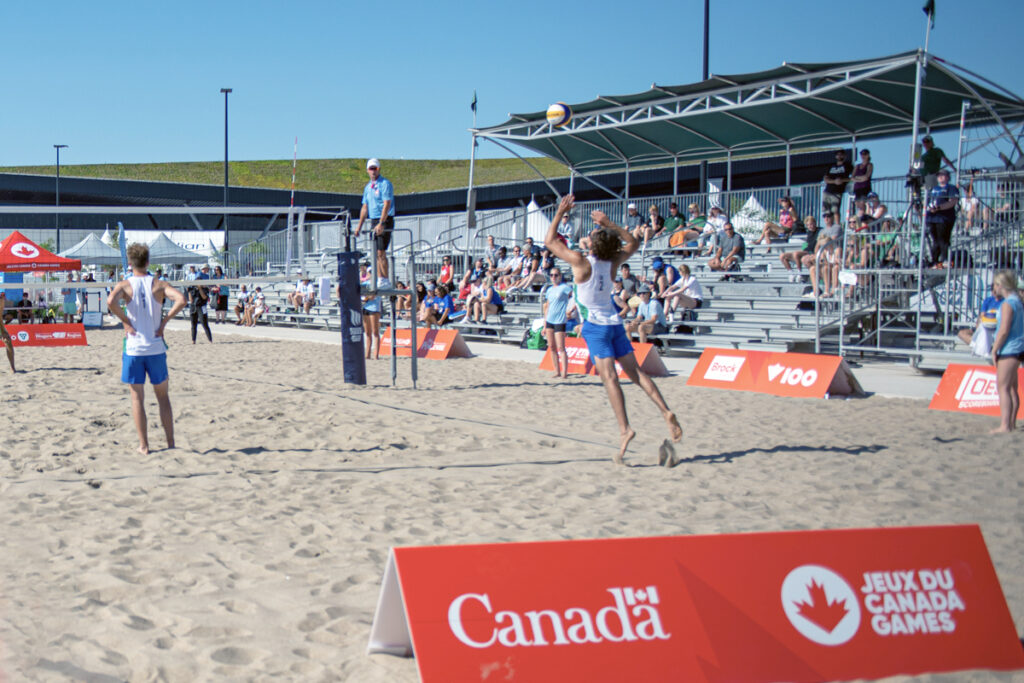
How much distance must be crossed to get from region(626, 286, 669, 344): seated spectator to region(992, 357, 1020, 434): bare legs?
687 cm

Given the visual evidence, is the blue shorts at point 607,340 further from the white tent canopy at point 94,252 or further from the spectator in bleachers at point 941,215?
the white tent canopy at point 94,252

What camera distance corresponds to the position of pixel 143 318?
237 inches

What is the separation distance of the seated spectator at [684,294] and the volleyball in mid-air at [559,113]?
461 centimetres

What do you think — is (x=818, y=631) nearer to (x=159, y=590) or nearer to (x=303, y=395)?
(x=159, y=590)

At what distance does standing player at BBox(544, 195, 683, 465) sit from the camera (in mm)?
5938

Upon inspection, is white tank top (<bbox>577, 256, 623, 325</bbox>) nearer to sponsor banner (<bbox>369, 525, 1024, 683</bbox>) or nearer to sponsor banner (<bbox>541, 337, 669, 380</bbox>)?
sponsor banner (<bbox>369, 525, 1024, 683</bbox>)

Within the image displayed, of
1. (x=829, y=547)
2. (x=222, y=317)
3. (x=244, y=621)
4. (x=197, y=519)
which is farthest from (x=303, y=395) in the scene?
(x=222, y=317)

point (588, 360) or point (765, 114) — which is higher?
point (765, 114)

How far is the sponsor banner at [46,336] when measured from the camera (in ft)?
57.2

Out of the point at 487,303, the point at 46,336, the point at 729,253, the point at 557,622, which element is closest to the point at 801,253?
the point at 729,253

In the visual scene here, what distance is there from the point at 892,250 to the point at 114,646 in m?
12.3

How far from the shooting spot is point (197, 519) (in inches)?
175

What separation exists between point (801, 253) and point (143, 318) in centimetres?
1147

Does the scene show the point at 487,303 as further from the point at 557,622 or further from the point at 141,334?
the point at 557,622
